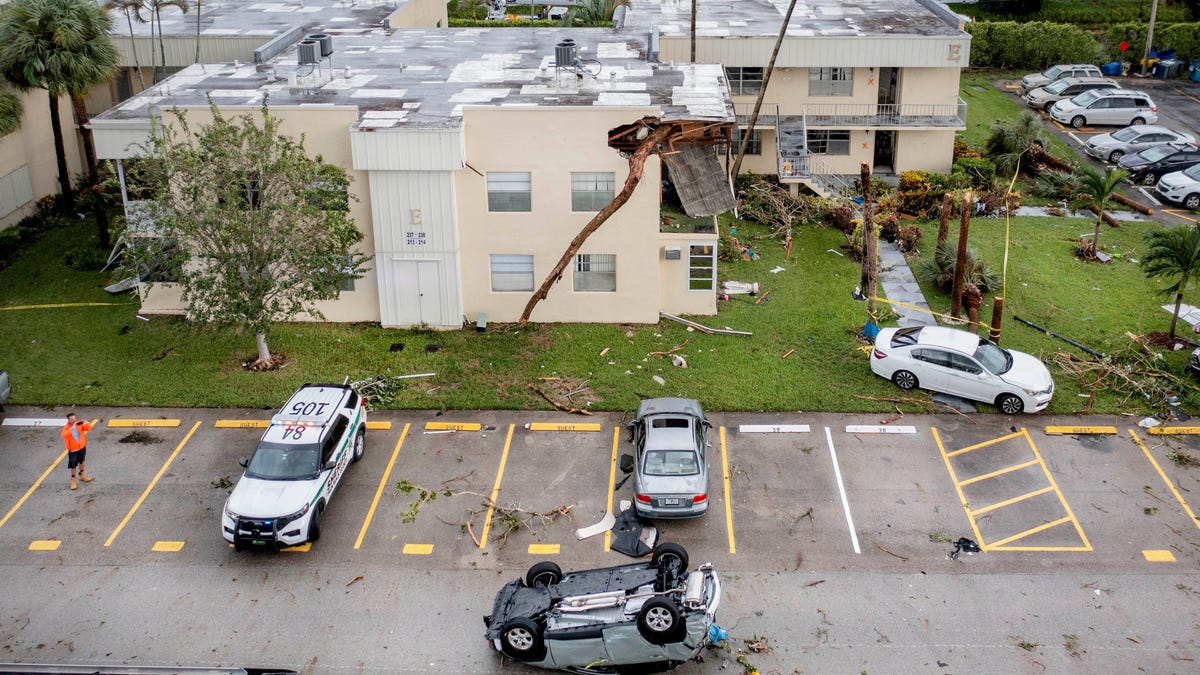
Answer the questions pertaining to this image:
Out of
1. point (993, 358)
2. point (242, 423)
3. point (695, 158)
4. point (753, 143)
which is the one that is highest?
point (695, 158)

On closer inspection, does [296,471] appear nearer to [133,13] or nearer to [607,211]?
[607,211]

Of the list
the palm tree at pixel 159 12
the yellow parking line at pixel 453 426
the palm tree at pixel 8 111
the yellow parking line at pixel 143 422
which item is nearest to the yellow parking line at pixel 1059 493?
the yellow parking line at pixel 453 426

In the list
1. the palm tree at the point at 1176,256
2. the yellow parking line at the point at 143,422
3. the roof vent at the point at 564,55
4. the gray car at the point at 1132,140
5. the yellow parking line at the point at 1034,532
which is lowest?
the yellow parking line at the point at 1034,532

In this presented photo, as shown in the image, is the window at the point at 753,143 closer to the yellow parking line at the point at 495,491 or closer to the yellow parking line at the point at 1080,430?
the yellow parking line at the point at 1080,430

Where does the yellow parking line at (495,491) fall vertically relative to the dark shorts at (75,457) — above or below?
below

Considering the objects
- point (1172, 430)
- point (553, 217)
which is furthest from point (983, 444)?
point (553, 217)

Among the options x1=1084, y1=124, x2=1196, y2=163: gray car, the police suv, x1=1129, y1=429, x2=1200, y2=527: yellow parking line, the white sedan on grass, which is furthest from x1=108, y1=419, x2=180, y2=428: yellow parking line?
x1=1084, y1=124, x2=1196, y2=163: gray car

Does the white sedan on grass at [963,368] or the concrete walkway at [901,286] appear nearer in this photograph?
the white sedan on grass at [963,368]
